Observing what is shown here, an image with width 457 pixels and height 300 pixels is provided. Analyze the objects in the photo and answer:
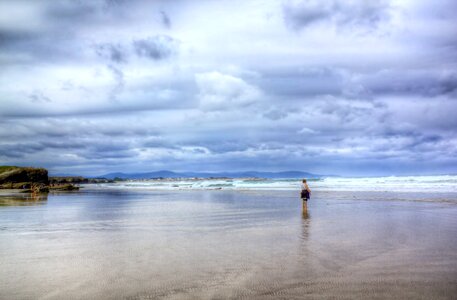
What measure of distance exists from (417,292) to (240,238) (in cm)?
722

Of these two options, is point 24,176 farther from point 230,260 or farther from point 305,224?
point 230,260

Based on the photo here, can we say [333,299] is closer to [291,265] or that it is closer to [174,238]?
[291,265]

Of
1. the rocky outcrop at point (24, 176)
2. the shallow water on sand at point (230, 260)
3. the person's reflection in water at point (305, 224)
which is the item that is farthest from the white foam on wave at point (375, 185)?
the shallow water on sand at point (230, 260)

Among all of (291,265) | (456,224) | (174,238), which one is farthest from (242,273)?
(456,224)

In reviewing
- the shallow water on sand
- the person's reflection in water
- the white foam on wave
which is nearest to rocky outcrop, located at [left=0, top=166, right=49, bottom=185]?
the white foam on wave

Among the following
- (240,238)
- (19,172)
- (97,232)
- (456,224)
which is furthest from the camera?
(19,172)

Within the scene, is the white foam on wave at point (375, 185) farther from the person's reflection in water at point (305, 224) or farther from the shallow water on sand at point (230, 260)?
the shallow water on sand at point (230, 260)

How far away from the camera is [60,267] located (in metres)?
9.77

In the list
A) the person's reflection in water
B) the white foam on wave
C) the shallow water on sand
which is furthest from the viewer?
the white foam on wave

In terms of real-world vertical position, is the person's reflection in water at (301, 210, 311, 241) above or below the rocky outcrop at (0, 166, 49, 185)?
below

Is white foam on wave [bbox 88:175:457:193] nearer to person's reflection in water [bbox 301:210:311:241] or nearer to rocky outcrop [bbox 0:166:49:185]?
rocky outcrop [bbox 0:166:49:185]

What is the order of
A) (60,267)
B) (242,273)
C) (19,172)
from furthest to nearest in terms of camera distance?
(19,172) → (60,267) → (242,273)

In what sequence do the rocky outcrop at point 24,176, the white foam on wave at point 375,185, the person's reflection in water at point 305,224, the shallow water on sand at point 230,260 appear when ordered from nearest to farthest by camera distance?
1. the shallow water on sand at point 230,260
2. the person's reflection in water at point 305,224
3. the white foam on wave at point 375,185
4. the rocky outcrop at point 24,176

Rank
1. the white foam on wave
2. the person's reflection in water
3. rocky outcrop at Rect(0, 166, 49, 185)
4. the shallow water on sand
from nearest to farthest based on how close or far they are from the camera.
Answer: the shallow water on sand < the person's reflection in water < the white foam on wave < rocky outcrop at Rect(0, 166, 49, 185)
